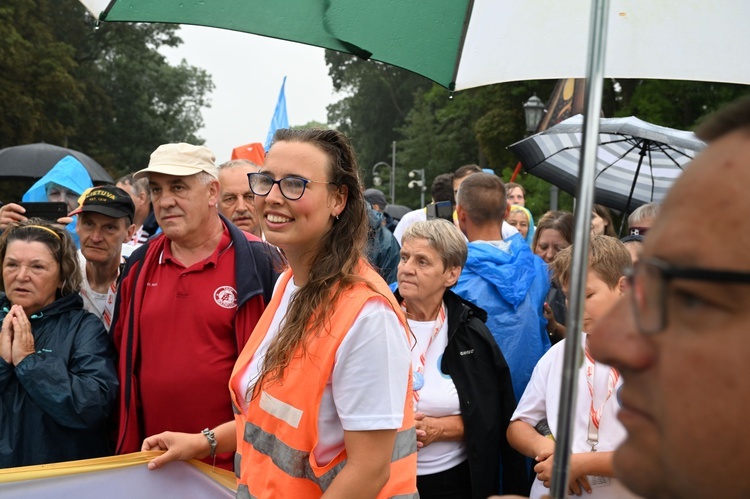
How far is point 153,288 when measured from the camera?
3.77m

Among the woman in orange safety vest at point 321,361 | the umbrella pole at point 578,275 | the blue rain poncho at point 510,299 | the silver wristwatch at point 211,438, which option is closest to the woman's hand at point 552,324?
the blue rain poncho at point 510,299

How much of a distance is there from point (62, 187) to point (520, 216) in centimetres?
407

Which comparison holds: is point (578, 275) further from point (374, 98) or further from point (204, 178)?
point (374, 98)

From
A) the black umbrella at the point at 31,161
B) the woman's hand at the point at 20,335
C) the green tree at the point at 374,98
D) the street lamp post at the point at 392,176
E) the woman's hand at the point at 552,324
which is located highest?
the green tree at the point at 374,98

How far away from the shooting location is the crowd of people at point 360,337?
92 cm

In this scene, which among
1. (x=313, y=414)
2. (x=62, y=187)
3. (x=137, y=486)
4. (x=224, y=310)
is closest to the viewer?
(x=313, y=414)

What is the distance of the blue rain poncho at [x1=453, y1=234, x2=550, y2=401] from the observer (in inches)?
173

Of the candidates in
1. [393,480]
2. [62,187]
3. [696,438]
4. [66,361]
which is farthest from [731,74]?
[62,187]

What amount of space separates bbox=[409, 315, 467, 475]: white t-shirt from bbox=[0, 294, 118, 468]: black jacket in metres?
1.42

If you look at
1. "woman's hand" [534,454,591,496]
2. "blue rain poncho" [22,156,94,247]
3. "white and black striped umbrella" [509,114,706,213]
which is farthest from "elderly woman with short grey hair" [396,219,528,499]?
"blue rain poncho" [22,156,94,247]

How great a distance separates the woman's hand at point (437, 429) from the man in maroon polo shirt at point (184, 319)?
86 centimetres

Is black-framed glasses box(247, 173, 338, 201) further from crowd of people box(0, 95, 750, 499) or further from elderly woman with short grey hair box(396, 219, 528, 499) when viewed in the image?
elderly woman with short grey hair box(396, 219, 528, 499)

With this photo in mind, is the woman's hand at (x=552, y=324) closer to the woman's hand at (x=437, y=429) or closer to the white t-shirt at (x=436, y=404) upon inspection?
the white t-shirt at (x=436, y=404)

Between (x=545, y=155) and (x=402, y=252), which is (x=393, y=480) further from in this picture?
(x=545, y=155)
